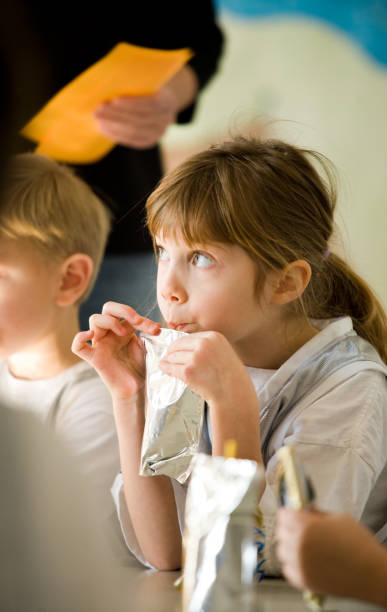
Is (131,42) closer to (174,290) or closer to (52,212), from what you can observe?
(52,212)

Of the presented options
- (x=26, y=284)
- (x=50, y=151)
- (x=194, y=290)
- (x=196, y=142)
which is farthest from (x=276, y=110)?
(x=194, y=290)

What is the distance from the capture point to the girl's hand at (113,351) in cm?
87

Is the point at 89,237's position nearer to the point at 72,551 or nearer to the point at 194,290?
the point at 194,290

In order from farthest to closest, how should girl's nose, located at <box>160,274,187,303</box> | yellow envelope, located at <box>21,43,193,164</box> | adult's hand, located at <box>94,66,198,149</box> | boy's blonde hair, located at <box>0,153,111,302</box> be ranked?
1. adult's hand, located at <box>94,66,198,149</box>
2. yellow envelope, located at <box>21,43,193,164</box>
3. boy's blonde hair, located at <box>0,153,111,302</box>
4. girl's nose, located at <box>160,274,187,303</box>

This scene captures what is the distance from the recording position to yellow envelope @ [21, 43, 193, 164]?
130 cm

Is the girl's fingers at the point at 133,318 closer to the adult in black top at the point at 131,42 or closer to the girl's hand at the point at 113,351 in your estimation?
the girl's hand at the point at 113,351

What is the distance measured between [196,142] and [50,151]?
83 centimetres

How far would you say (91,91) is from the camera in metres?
1.35

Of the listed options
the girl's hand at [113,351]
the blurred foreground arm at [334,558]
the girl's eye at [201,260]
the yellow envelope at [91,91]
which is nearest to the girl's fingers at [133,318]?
the girl's hand at [113,351]

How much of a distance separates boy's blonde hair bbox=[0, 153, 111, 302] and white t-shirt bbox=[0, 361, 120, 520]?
0.18m

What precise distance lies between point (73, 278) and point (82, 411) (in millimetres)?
251

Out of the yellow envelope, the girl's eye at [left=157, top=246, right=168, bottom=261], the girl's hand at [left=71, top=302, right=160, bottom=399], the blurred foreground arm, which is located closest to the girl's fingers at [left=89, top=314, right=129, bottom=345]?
the girl's hand at [left=71, top=302, right=160, bottom=399]

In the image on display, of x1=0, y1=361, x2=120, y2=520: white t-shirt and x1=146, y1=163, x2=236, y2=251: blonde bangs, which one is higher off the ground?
x1=146, y1=163, x2=236, y2=251: blonde bangs

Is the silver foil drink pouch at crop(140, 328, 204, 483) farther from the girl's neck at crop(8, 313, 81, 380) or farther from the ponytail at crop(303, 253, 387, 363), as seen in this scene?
the girl's neck at crop(8, 313, 81, 380)
